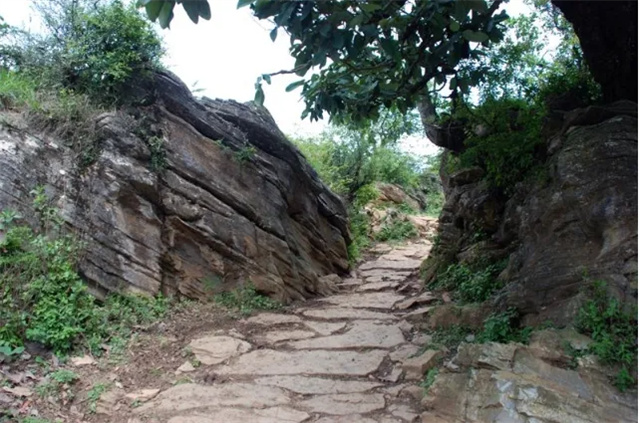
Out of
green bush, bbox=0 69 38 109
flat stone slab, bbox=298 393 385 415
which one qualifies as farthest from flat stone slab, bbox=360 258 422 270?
green bush, bbox=0 69 38 109

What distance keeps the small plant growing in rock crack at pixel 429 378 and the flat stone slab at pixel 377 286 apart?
4145mm

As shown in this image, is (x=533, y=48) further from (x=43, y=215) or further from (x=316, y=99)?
(x=43, y=215)

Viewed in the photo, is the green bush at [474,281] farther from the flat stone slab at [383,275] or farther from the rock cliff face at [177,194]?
the rock cliff face at [177,194]

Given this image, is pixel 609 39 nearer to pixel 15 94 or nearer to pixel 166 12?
pixel 166 12

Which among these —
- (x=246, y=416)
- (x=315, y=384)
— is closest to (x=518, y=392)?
(x=315, y=384)

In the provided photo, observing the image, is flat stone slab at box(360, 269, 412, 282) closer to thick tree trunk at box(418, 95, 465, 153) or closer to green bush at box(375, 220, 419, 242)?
thick tree trunk at box(418, 95, 465, 153)

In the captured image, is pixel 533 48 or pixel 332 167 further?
pixel 332 167

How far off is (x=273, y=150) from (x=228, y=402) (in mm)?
4998

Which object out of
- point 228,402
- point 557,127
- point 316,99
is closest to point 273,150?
point 316,99

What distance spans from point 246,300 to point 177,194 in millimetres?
1575

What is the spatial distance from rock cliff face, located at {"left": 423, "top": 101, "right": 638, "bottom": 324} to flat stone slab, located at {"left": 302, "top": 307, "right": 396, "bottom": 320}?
5.33 feet

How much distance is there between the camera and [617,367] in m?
2.93

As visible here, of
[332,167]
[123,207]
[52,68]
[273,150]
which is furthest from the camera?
[332,167]

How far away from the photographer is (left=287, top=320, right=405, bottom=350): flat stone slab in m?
4.90
